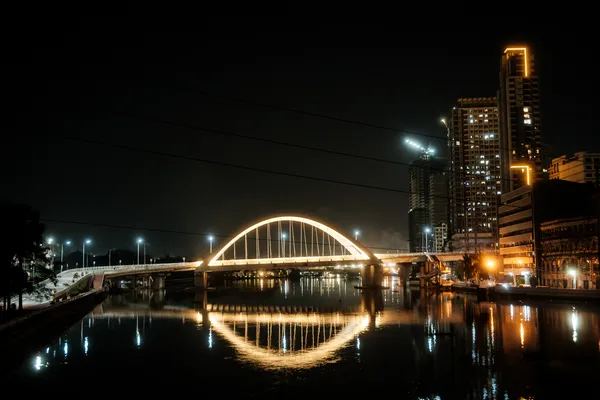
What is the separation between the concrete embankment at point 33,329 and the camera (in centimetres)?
3092

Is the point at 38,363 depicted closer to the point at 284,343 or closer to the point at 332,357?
the point at 284,343

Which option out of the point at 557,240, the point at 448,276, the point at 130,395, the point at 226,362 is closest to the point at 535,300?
the point at 557,240

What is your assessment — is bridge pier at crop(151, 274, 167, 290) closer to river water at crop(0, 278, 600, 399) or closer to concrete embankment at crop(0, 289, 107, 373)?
concrete embankment at crop(0, 289, 107, 373)

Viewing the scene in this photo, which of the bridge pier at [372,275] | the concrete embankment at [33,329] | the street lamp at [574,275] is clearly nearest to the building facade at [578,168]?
the bridge pier at [372,275]

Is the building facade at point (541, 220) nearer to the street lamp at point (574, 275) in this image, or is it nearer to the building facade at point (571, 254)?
the building facade at point (571, 254)

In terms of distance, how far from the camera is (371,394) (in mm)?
21656

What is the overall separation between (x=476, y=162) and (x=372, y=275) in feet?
291

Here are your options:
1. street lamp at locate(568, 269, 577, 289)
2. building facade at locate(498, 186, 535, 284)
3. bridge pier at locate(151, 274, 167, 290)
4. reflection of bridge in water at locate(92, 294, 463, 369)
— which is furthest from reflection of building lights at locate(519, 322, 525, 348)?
bridge pier at locate(151, 274, 167, 290)

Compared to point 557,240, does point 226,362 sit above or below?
below

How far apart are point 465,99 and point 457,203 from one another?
31600 mm

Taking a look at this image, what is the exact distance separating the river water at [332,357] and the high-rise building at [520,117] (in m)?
91.4

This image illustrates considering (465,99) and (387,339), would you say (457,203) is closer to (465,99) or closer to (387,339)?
(465,99)

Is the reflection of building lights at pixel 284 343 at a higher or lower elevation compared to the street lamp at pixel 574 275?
lower

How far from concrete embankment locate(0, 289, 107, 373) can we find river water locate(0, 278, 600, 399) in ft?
2.74
